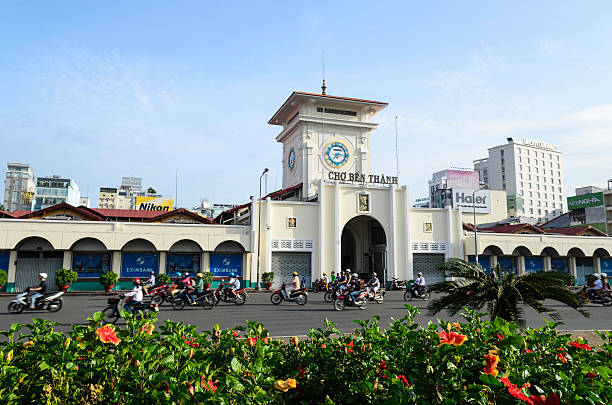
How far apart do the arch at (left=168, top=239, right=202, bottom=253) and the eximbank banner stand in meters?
56.3

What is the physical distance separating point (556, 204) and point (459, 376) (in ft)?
396

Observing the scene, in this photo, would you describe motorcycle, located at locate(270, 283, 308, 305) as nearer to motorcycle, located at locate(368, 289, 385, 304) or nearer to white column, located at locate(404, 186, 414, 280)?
motorcycle, located at locate(368, 289, 385, 304)

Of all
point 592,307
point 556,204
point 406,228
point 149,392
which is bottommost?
point 592,307

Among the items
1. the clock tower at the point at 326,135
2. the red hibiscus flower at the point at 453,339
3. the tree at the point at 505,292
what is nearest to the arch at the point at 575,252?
the clock tower at the point at 326,135

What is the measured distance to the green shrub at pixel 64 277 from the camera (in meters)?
25.7

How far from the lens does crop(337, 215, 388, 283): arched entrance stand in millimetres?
36375

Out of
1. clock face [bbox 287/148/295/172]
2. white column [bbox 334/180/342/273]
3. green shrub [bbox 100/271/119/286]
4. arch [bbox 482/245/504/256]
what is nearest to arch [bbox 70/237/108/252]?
green shrub [bbox 100/271/119/286]

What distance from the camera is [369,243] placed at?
37750 mm

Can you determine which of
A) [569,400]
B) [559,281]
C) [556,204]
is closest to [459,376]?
[569,400]

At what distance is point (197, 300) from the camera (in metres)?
18.2

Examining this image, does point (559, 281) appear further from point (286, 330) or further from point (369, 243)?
point (369, 243)

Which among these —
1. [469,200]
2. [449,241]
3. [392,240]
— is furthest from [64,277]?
[469,200]

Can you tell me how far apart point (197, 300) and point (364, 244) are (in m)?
21.9

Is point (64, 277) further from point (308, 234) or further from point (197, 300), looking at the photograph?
point (308, 234)
